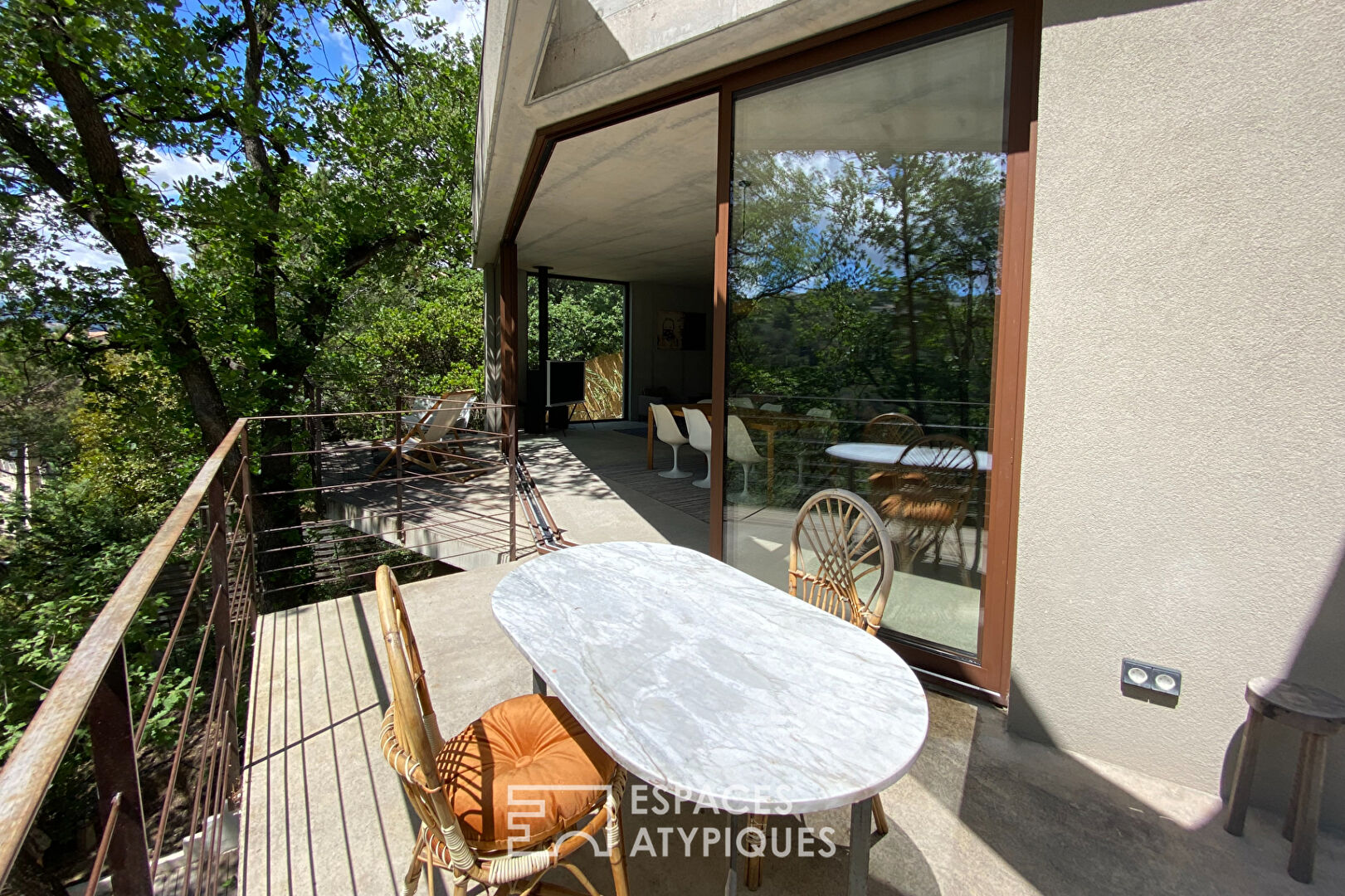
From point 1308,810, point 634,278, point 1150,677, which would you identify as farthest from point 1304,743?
point 634,278

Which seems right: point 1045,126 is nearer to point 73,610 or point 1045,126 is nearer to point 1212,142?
point 1212,142

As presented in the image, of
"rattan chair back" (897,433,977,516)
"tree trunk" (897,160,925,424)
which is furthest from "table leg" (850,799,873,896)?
"tree trunk" (897,160,925,424)

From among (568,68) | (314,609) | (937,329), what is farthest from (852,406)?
(314,609)

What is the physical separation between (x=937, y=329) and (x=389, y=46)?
9.88 m

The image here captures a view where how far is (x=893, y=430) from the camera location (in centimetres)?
226

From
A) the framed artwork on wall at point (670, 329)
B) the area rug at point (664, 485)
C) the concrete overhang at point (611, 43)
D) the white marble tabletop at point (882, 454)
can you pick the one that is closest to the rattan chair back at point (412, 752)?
the white marble tabletop at point (882, 454)

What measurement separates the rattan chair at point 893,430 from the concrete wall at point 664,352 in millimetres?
8320

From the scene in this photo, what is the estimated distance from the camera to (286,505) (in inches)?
307

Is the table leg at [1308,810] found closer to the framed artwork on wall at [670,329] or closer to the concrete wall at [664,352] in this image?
the concrete wall at [664,352]

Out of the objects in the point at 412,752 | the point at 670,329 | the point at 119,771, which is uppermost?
the point at 670,329

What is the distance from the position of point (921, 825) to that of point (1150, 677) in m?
0.78

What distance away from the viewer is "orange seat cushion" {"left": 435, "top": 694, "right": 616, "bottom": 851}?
1183 millimetres

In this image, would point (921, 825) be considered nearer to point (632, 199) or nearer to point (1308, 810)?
point (1308, 810)

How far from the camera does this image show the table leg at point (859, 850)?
1107 millimetres
